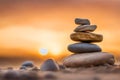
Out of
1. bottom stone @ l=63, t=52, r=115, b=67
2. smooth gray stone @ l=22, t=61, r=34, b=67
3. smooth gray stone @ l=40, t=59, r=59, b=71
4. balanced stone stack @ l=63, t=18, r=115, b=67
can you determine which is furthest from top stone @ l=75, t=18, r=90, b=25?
smooth gray stone @ l=22, t=61, r=34, b=67

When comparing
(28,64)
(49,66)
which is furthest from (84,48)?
(28,64)

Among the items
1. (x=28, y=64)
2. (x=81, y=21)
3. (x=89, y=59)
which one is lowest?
(x=89, y=59)

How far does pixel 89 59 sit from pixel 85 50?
50 cm

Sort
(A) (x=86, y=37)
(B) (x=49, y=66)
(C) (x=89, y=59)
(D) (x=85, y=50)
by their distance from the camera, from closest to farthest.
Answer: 1. (B) (x=49, y=66)
2. (C) (x=89, y=59)
3. (D) (x=85, y=50)
4. (A) (x=86, y=37)

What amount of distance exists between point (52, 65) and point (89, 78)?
173 inches

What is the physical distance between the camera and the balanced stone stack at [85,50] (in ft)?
45.7

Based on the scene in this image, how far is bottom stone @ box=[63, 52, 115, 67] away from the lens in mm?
13883

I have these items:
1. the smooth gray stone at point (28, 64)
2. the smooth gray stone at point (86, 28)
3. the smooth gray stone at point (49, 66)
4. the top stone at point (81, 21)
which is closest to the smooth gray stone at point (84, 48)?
the smooth gray stone at point (86, 28)

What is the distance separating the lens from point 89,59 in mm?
13875

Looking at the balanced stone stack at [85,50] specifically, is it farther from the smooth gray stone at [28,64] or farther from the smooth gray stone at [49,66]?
the smooth gray stone at [28,64]

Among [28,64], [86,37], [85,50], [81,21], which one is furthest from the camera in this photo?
[28,64]

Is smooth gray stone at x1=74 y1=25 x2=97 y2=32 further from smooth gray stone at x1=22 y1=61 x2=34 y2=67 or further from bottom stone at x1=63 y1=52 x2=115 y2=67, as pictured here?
smooth gray stone at x1=22 y1=61 x2=34 y2=67

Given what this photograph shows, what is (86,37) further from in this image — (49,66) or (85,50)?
(49,66)

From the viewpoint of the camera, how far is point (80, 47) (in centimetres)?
1423
